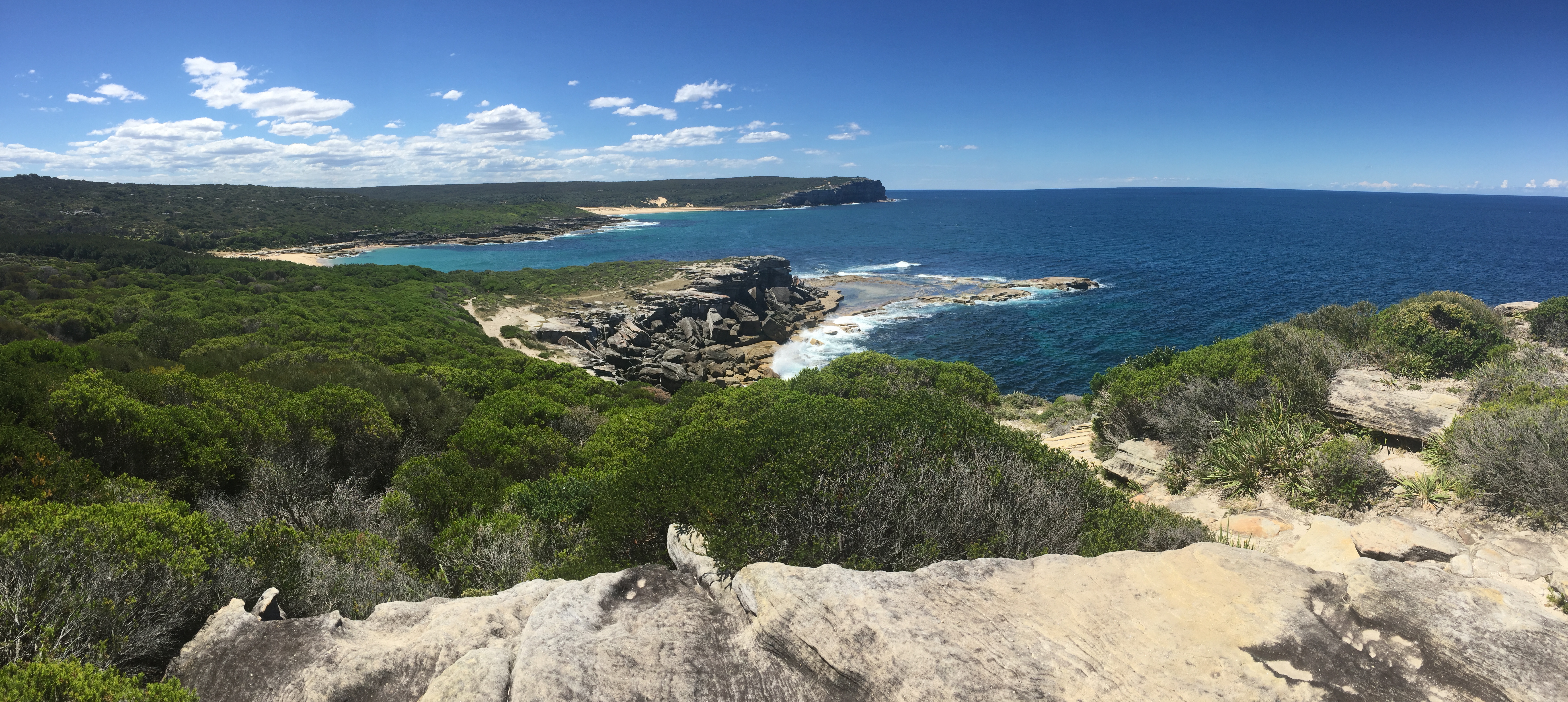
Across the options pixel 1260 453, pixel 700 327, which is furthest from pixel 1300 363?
pixel 700 327

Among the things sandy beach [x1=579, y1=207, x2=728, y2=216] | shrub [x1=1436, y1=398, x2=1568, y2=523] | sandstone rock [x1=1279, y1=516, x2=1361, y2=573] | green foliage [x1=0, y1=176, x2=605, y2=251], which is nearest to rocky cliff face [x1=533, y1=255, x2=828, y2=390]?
sandstone rock [x1=1279, y1=516, x2=1361, y2=573]

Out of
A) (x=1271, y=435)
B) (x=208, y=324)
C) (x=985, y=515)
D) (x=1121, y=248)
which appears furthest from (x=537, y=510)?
(x=1121, y=248)

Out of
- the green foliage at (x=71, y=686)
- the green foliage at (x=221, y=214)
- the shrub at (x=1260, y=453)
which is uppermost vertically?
the green foliage at (x=221, y=214)

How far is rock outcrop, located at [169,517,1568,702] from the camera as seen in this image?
13.5 ft

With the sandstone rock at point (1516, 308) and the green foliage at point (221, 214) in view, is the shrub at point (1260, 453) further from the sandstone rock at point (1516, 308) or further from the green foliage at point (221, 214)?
the green foliage at point (221, 214)

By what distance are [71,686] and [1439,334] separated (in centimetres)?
2199

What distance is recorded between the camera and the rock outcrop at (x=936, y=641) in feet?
13.5

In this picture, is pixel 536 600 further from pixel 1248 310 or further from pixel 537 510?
pixel 1248 310

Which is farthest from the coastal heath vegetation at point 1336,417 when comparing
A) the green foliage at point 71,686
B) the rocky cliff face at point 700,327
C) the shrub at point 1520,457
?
the rocky cliff face at point 700,327

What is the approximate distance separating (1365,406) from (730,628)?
11509 mm

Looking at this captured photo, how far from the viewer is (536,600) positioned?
5.21 m

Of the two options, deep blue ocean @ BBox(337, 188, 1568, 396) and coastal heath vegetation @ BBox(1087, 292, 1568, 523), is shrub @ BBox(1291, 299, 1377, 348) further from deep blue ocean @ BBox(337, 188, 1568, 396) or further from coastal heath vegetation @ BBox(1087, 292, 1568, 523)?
deep blue ocean @ BBox(337, 188, 1568, 396)

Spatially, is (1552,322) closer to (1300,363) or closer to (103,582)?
(1300,363)

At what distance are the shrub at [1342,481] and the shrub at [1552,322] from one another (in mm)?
13348
